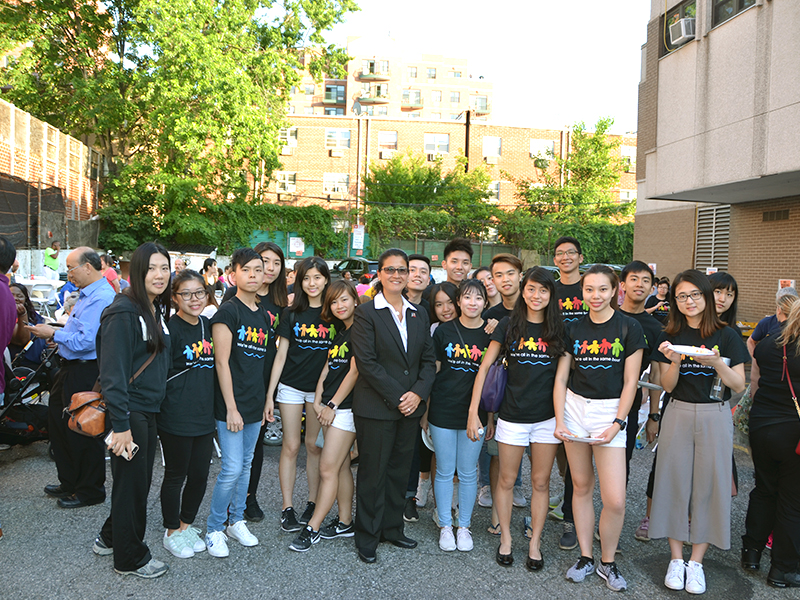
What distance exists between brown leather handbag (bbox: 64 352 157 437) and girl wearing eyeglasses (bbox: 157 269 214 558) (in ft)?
0.99

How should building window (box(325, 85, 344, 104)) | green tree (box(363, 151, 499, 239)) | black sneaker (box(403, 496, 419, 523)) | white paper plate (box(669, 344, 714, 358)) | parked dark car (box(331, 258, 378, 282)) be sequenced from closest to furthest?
white paper plate (box(669, 344, 714, 358)), black sneaker (box(403, 496, 419, 523)), parked dark car (box(331, 258, 378, 282)), green tree (box(363, 151, 499, 239)), building window (box(325, 85, 344, 104))

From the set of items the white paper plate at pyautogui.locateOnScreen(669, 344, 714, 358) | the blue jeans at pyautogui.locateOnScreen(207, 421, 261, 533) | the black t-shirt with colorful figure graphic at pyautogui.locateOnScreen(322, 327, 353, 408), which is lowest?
the blue jeans at pyautogui.locateOnScreen(207, 421, 261, 533)

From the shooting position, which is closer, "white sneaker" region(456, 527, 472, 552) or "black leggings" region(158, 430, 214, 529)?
"black leggings" region(158, 430, 214, 529)

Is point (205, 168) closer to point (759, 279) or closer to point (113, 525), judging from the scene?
point (759, 279)

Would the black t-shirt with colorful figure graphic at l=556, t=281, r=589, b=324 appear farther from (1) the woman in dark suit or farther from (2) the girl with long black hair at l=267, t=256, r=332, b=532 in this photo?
(2) the girl with long black hair at l=267, t=256, r=332, b=532

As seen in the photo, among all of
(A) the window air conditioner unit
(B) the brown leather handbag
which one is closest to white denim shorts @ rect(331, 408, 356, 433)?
(B) the brown leather handbag

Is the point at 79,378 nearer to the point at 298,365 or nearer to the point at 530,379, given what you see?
the point at 298,365

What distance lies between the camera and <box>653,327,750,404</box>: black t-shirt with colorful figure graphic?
387 centimetres

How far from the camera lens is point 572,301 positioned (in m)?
5.01

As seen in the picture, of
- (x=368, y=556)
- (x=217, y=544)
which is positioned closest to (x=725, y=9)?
(x=368, y=556)

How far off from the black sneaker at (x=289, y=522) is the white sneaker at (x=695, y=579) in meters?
2.60

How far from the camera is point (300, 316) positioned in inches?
175

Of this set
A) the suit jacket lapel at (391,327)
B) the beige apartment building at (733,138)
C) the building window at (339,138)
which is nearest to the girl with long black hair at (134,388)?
the suit jacket lapel at (391,327)

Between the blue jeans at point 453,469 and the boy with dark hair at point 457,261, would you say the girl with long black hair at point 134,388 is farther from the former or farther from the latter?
the boy with dark hair at point 457,261
